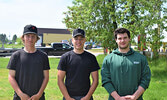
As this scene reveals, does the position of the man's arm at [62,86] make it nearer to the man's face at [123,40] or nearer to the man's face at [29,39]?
the man's face at [29,39]

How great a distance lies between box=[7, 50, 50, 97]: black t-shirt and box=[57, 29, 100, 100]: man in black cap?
38 centimetres

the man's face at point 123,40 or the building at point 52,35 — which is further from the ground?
the building at point 52,35

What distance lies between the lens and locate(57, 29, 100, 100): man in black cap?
3186 mm

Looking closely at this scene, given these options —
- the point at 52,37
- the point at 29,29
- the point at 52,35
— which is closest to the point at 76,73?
the point at 29,29

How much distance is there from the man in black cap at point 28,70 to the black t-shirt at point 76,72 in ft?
1.32

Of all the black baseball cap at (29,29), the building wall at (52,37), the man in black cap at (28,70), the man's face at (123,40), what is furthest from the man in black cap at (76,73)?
the building wall at (52,37)

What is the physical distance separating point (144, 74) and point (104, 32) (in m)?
9.83

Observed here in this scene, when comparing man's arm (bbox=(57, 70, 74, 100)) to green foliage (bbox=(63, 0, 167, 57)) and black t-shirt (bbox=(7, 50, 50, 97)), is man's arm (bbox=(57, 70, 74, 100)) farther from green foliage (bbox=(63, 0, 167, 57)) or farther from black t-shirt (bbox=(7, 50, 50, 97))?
green foliage (bbox=(63, 0, 167, 57))

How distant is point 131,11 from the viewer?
12062 mm

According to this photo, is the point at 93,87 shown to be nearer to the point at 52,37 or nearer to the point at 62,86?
the point at 62,86

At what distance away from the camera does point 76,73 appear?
125 inches

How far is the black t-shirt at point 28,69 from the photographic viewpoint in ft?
10.5

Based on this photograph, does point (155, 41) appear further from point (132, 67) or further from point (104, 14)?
point (132, 67)

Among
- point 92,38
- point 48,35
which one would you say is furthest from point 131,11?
point 48,35
